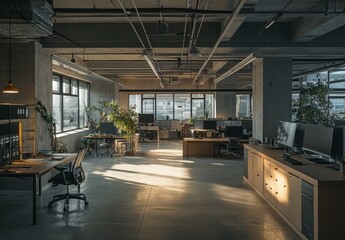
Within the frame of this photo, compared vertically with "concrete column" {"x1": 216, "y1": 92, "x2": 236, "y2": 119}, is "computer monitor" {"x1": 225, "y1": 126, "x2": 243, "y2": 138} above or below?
below

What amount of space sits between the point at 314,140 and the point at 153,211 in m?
2.74

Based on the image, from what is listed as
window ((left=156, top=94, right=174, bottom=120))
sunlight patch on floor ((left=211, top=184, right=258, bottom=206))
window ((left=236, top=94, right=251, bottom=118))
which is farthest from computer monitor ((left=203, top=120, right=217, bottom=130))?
window ((left=236, top=94, right=251, bottom=118))

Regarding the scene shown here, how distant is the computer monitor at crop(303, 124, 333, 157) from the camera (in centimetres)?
479

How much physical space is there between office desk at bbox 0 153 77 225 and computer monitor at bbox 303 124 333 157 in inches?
158

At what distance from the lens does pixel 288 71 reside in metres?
9.35

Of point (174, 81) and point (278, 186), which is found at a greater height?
point (174, 81)

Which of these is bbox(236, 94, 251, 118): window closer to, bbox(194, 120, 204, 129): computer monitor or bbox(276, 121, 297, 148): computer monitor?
bbox(194, 120, 204, 129): computer monitor

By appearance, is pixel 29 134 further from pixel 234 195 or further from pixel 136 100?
pixel 136 100

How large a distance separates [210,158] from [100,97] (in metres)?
7.28

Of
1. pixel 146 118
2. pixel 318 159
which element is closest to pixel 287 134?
pixel 318 159

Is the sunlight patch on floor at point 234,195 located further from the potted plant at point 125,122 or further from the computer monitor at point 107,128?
the computer monitor at point 107,128

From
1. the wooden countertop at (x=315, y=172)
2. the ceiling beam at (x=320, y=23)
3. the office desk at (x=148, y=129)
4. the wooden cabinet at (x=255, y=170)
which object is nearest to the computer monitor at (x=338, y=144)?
the wooden countertop at (x=315, y=172)

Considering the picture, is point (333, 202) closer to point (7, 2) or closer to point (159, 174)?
point (7, 2)

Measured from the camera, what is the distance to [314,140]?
17.3 ft
